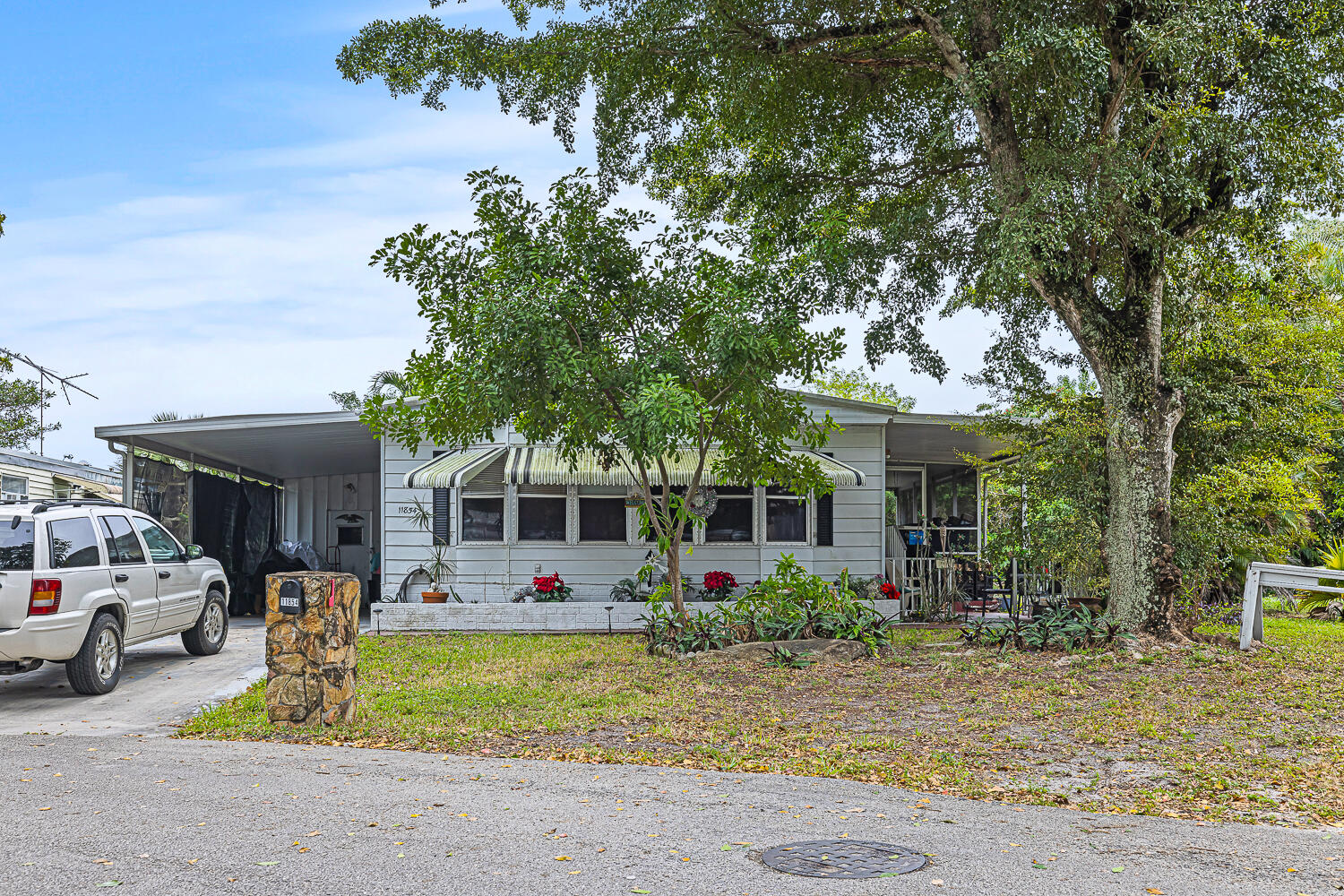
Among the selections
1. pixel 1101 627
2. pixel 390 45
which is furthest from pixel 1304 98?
pixel 390 45

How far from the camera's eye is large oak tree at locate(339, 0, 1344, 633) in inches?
373

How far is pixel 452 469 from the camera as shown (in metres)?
13.0

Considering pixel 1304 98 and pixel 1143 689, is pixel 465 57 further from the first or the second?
pixel 1143 689

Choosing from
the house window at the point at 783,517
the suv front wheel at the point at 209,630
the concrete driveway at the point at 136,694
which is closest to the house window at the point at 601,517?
the house window at the point at 783,517

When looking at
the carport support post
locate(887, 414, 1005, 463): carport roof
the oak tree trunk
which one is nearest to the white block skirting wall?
locate(887, 414, 1005, 463): carport roof

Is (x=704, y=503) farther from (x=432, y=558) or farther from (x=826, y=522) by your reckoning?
(x=432, y=558)

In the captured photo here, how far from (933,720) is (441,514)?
8310 millimetres

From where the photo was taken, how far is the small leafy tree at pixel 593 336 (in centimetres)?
944

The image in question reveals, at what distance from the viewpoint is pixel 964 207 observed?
12.7 meters

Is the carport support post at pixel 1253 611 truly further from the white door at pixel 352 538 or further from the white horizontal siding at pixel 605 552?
the white door at pixel 352 538

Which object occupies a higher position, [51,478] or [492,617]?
[51,478]

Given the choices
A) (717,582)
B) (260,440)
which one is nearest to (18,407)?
(260,440)

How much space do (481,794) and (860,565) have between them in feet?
32.6

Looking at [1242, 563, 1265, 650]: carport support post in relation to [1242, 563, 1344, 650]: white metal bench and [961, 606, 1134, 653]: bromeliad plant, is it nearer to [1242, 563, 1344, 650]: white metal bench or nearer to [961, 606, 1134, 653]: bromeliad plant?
[1242, 563, 1344, 650]: white metal bench
